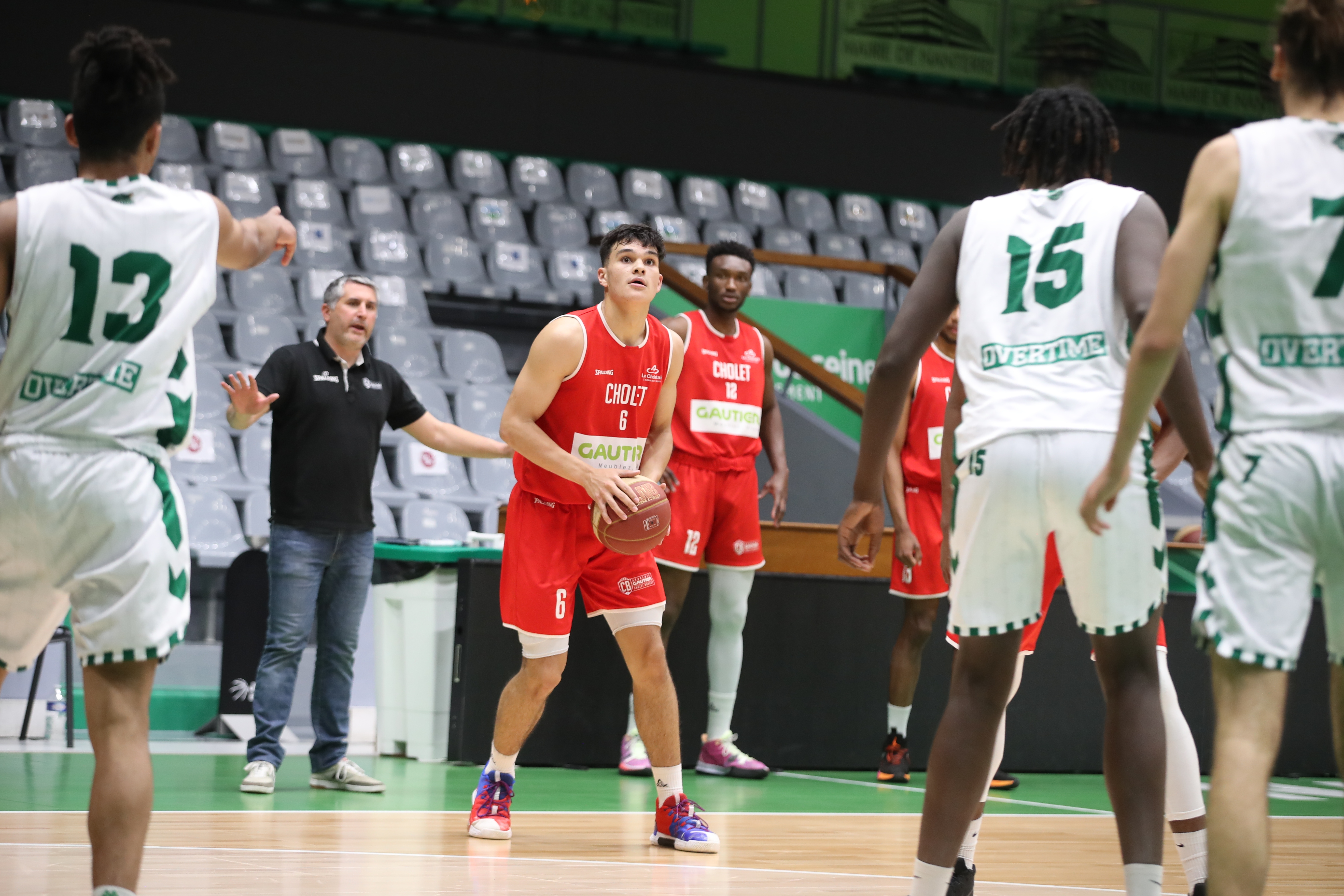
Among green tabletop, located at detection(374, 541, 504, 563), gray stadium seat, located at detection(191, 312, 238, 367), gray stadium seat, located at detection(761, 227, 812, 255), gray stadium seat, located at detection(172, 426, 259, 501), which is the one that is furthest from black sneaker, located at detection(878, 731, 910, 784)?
gray stadium seat, located at detection(761, 227, 812, 255)

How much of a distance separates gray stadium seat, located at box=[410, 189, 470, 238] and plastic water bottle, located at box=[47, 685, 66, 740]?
5.75 meters

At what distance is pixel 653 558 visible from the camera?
5.20 m

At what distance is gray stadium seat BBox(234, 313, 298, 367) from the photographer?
34.2 feet

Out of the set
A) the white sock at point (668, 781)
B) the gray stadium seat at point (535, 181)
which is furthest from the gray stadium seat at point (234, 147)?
the white sock at point (668, 781)

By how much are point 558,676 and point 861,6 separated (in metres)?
12.3

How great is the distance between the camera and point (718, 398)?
7.30m

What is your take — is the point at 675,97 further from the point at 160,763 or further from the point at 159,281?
the point at 159,281

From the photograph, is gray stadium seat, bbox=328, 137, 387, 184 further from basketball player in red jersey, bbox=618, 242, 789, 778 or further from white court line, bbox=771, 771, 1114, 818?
white court line, bbox=771, 771, 1114, 818

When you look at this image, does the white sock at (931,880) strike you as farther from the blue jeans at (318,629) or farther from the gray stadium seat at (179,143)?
the gray stadium seat at (179,143)

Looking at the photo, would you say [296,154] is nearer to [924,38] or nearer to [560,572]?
[924,38]

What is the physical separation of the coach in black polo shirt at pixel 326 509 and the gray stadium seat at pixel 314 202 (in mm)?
6018

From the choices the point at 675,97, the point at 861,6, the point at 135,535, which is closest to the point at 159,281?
the point at 135,535

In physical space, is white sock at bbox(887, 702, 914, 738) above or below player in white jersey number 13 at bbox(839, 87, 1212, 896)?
below

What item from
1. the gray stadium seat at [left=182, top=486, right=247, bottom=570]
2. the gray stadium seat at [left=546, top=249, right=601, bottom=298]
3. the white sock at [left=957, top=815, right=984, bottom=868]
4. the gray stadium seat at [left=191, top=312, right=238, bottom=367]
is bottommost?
the white sock at [left=957, top=815, right=984, bottom=868]
